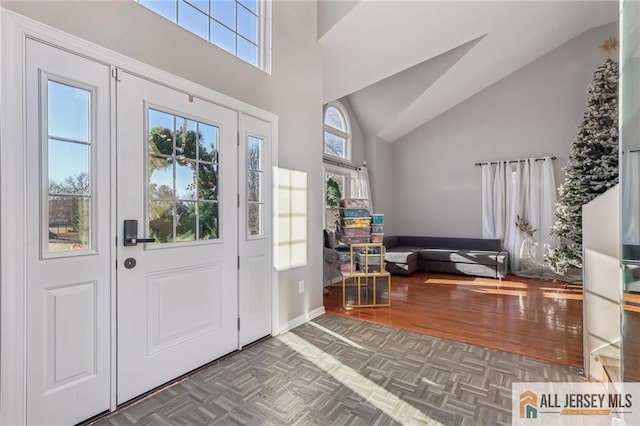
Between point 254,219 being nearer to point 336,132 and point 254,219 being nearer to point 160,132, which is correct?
point 160,132

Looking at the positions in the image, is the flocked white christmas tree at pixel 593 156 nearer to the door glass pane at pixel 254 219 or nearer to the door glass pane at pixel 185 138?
the door glass pane at pixel 254 219

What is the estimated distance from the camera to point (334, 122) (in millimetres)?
5965

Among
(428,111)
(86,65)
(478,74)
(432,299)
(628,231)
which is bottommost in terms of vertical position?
(432,299)

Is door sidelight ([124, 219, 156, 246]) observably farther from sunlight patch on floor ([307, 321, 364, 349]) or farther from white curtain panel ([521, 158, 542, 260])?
white curtain panel ([521, 158, 542, 260])

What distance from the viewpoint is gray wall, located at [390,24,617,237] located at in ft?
18.4

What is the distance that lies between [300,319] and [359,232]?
134cm

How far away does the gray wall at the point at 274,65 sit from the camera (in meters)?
1.79

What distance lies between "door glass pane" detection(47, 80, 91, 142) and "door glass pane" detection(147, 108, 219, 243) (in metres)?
0.37

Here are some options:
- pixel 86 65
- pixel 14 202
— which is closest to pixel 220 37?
pixel 86 65

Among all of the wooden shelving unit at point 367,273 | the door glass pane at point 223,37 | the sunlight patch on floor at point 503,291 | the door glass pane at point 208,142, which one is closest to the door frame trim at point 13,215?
the door glass pane at point 208,142

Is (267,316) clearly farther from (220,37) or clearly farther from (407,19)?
(407,19)

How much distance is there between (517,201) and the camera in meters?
5.98

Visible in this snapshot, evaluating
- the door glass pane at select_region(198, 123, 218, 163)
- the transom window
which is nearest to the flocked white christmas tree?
the transom window

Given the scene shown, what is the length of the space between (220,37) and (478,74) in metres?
5.16
